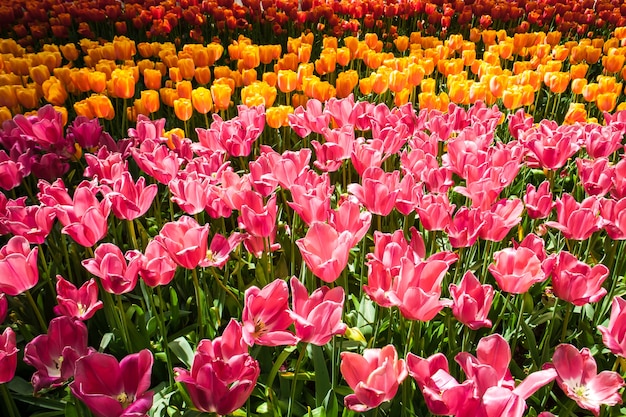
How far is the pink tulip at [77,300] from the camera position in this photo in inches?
55.9

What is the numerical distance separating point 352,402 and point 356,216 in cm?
57

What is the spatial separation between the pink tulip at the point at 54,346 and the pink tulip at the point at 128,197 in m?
0.46

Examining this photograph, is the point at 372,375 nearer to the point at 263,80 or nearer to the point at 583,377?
the point at 583,377

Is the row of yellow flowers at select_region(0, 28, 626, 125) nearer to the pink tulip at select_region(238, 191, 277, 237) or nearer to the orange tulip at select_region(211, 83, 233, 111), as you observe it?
the orange tulip at select_region(211, 83, 233, 111)

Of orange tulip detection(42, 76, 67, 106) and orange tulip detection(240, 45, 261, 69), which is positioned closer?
orange tulip detection(42, 76, 67, 106)

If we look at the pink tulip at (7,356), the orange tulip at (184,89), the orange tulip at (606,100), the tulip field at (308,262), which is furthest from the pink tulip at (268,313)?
the orange tulip at (606,100)

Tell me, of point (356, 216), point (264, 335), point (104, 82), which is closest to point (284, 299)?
point (264, 335)

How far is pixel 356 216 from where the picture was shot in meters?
1.58

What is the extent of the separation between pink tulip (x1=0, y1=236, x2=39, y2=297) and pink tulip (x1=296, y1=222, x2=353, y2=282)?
0.69 metres

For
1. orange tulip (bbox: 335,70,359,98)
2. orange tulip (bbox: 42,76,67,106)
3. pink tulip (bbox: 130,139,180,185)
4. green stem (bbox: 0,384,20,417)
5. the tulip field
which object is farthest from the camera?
orange tulip (bbox: 335,70,359,98)

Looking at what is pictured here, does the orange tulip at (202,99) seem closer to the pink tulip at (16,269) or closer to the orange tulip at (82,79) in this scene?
the orange tulip at (82,79)

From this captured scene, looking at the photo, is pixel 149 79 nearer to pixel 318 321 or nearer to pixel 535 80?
pixel 535 80

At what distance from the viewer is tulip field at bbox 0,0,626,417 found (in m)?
1.18

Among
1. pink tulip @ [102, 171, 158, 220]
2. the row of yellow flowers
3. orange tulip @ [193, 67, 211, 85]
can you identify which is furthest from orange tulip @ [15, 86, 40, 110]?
pink tulip @ [102, 171, 158, 220]
